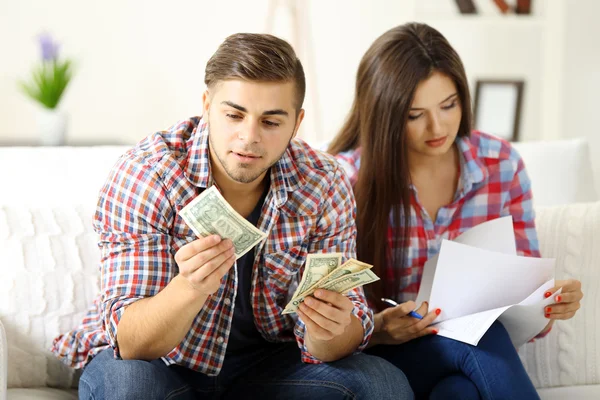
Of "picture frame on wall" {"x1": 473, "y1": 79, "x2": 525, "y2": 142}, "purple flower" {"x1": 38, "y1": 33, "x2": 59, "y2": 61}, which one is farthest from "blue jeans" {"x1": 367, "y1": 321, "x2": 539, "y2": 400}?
"picture frame on wall" {"x1": 473, "y1": 79, "x2": 525, "y2": 142}

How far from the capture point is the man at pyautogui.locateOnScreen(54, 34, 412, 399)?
1.72 meters

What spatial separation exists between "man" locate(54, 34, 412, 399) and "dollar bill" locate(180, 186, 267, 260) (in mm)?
31

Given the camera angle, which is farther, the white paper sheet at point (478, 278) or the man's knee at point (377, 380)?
the white paper sheet at point (478, 278)

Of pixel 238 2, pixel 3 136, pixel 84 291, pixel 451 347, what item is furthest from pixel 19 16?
pixel 451 347

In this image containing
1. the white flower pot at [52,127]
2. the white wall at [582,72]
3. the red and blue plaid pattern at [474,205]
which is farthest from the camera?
the white wall at [582,72]

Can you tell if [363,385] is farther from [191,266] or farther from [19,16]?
[19,16]

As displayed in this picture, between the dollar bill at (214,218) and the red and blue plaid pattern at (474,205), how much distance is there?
684 mm

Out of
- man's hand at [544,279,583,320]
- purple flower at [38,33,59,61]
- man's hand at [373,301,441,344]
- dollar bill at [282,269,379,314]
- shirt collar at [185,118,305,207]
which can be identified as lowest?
man's hand at [373,301,441,344]

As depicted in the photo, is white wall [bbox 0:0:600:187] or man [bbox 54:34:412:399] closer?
man [bbox 54:34:412:399]

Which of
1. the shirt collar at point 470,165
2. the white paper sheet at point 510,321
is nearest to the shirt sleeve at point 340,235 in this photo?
the white paper sheet at point 510,321

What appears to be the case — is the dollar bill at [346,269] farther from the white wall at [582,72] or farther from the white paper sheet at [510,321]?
the white wall at [582,72]

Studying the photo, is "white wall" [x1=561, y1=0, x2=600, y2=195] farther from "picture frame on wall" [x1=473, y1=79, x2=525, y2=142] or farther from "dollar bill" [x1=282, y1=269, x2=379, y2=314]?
"dollar bill" [x1=282, y1=269, x2=379, y2=314]

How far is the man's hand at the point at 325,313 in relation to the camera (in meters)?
1.73

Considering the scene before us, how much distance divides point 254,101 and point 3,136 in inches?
100
